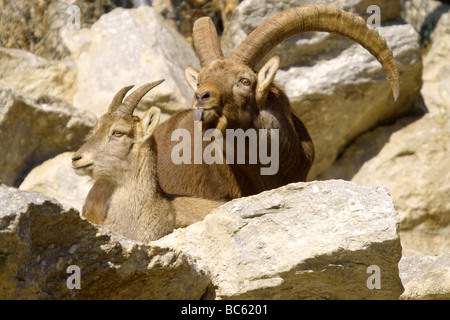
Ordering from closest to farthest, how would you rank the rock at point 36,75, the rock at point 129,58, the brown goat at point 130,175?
1. the brown goat at point 130,175
2. the rock at point 129,58
3. the rock at point 36,75

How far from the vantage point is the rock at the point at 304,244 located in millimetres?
6230

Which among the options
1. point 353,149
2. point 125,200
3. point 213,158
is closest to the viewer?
point 125,200

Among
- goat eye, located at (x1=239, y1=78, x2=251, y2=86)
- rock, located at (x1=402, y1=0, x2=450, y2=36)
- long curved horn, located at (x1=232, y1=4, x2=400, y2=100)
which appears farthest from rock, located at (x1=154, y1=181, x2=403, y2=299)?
rock, located at (x1=402, y1=0, x2=450, y2=36)

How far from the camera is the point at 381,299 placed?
6691 millimetres

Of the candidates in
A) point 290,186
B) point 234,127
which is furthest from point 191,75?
point 290,186

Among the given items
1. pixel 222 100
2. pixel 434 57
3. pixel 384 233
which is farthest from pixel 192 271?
pixel 434 57

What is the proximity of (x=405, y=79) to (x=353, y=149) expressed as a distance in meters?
1.12

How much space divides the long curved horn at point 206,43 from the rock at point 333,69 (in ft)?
6.11

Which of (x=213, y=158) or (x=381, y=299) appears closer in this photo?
(x=381, y=299)

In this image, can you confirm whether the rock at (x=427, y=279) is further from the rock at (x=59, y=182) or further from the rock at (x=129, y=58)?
the rock at (x=129, y=58)

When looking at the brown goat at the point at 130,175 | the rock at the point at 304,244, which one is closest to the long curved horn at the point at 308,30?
the brown goat at the point at 130,175

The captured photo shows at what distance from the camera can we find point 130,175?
8422mm

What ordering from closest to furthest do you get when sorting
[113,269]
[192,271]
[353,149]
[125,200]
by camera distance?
[113,269]
[192,271]
[125,200]
[353,149]

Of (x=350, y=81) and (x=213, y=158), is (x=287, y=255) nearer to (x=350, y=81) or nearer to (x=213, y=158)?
(x=213, y=158)
